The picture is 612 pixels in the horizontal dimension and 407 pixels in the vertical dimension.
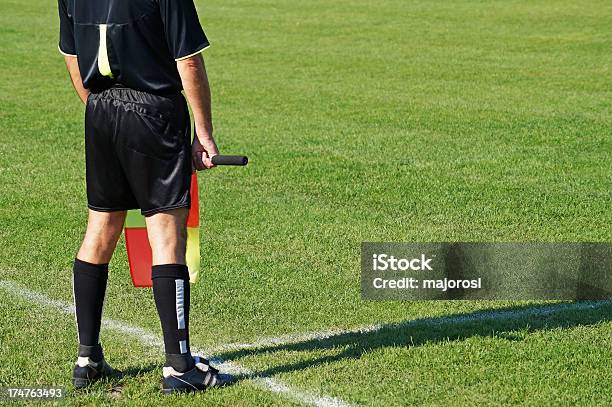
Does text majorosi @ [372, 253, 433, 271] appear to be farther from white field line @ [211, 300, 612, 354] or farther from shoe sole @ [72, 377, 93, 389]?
shoe sole @ [72, 377, 93, 389]

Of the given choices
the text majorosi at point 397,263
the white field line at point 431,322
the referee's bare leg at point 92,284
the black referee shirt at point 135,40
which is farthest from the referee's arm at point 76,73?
the text majorosi at point 397,263

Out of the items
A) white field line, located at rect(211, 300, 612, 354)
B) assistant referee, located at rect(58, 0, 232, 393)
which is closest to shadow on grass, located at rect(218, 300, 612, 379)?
white field line, located at rect(211, 300, 612, 354)

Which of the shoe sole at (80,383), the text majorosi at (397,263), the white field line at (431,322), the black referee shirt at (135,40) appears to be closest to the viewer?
the black referee shirt at (135,40)

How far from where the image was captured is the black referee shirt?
4785 millimetres

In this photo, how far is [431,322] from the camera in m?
6.25

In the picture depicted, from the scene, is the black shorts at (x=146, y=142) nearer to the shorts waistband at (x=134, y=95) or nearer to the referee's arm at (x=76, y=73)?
the shorts waistband at (x=134, y=95)

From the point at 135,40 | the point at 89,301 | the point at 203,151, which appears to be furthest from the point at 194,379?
the point at 135,40

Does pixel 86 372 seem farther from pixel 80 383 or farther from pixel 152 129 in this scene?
pixel 152 129

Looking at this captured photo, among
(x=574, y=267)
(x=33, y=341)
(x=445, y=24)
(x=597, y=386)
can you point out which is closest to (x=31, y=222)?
(x=33, y=341)

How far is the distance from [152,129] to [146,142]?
6 cm

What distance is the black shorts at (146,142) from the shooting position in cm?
497

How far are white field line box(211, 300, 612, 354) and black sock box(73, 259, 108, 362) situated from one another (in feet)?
2.40

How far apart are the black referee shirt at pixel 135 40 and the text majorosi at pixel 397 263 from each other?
2724mm

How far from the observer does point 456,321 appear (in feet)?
20.5
